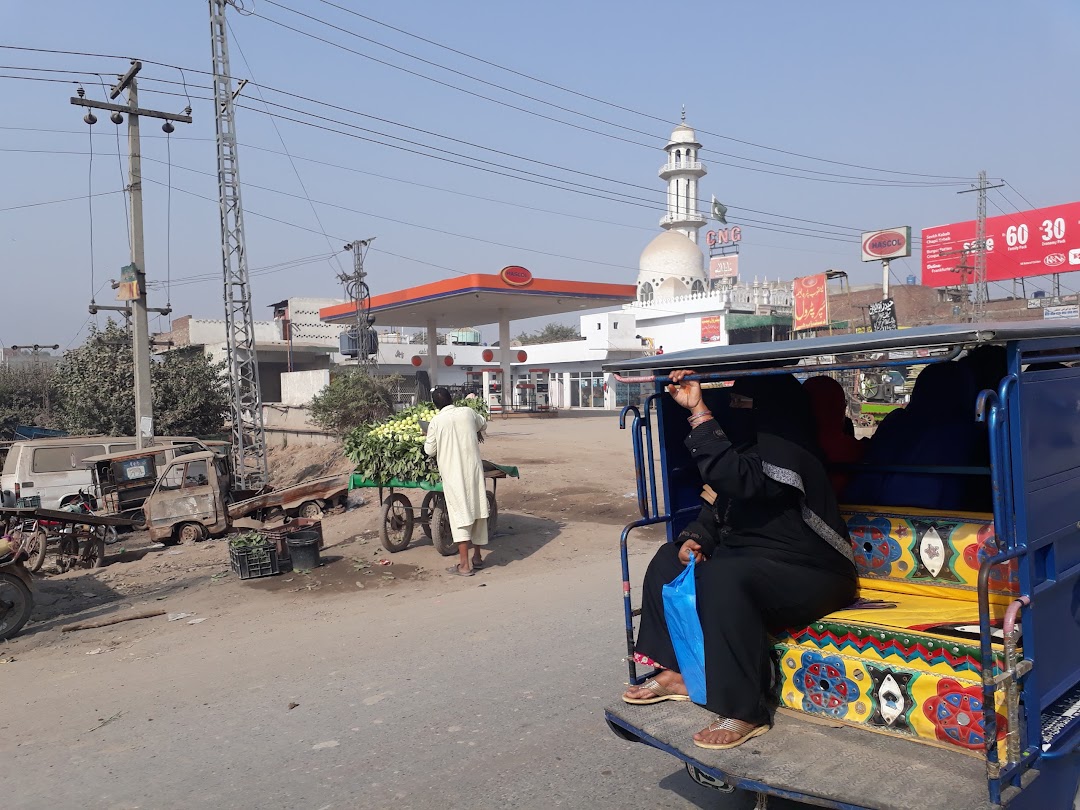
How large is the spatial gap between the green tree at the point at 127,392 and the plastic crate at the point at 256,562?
1711 centimetres

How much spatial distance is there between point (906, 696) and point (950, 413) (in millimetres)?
1528

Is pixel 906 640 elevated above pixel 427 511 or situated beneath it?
elevated above

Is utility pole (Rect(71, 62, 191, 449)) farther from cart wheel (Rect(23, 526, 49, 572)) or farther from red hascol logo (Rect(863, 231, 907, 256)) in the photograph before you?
red hascol logo (Rect(863, 231, 907, 256))

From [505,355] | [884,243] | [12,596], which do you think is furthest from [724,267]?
[12,596]

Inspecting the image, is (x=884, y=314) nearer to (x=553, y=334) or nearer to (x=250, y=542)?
(x=250, y=542)

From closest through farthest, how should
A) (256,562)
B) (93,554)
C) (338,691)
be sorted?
(338,691)
(256,562)
(93,554)

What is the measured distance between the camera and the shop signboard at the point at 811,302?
109ft

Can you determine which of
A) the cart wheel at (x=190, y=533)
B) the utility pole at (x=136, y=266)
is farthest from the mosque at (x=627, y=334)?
the cart wheel at (x=190, y=533)

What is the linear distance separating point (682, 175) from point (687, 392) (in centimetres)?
7109

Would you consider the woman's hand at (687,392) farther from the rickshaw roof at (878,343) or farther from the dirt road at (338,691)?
the dirt road at (338,691)

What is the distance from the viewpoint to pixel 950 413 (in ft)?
13.0

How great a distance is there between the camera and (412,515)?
990cm

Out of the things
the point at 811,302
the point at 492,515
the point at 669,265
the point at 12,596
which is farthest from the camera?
the point at 669,265

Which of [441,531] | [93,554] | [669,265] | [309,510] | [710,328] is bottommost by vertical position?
[93,554]
